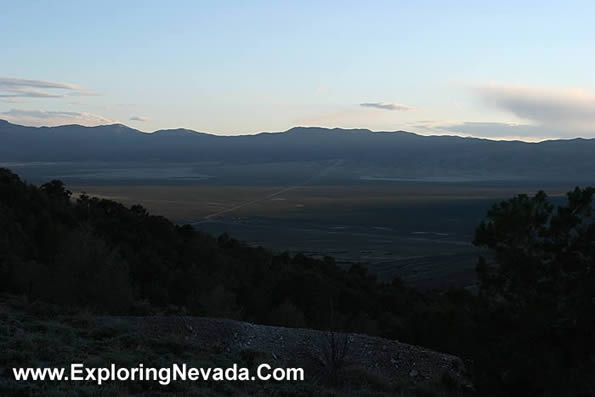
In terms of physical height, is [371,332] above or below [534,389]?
below

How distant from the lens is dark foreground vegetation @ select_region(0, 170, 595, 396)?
929cm

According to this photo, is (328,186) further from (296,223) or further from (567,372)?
(567,372)

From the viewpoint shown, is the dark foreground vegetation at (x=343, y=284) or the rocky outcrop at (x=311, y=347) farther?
the rocky outcrop at (x=311, y=347)

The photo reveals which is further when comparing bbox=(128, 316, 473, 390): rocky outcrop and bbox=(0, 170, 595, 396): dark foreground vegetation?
bbox=(128, 316, 473, 390): rocky outcrop

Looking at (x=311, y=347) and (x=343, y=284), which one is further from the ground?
(x=311, y=347)

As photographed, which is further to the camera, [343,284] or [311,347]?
[343,284]

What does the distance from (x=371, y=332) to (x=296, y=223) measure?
70389mm

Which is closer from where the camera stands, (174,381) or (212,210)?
(174,381)

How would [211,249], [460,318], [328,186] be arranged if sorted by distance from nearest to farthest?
[460,318], [211,249], [328,186]

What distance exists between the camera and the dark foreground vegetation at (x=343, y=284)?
366 inches

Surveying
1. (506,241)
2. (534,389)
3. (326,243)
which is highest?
(506,241)

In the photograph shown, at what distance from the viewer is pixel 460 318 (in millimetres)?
16422

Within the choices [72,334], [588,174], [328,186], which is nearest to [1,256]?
[72,334]

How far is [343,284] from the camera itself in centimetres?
3266
